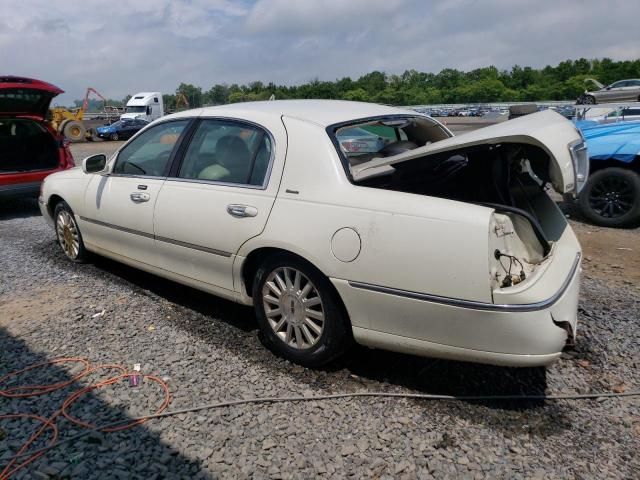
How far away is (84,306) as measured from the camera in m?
4.35

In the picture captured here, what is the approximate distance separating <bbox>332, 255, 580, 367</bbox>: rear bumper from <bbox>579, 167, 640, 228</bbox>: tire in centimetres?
429

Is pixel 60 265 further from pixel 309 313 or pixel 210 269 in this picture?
pixel 309 313

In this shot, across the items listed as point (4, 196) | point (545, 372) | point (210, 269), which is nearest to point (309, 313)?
point (210, 269)

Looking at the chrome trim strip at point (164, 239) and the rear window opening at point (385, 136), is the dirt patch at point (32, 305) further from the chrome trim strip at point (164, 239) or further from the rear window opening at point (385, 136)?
the rear window opening at point (385, 136)

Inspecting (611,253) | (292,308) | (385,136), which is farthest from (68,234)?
(611,253)

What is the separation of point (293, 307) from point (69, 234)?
10.7ft

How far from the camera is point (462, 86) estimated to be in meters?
70.2

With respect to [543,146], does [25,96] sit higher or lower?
higher

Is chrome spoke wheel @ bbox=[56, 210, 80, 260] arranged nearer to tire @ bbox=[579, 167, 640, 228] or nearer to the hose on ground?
the hose on ground

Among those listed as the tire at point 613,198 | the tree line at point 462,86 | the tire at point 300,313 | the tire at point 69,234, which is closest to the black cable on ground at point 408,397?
the tire at point 300,313

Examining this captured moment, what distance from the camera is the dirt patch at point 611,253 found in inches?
194

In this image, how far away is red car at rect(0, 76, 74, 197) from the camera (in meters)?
7.56

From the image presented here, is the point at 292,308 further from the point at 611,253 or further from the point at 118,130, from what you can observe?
the point at 118,130

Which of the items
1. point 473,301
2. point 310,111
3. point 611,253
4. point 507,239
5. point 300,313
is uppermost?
point 310,111
